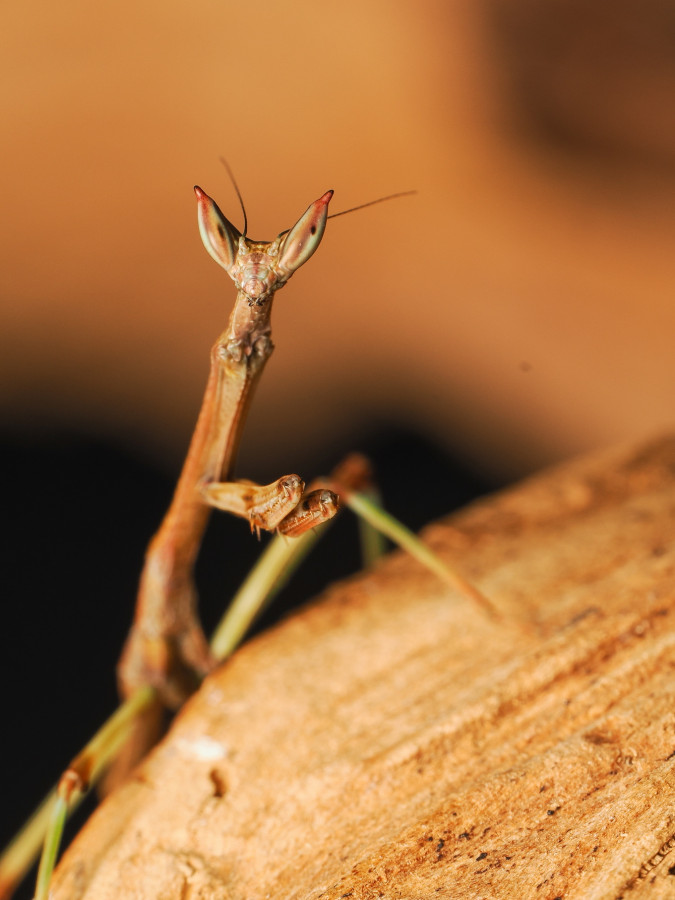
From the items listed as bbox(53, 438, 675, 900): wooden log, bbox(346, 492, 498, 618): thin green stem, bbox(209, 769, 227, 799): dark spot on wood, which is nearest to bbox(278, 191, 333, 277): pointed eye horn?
bbox(346, 492, 498, 618): thin green stem

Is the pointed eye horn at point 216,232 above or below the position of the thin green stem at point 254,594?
above

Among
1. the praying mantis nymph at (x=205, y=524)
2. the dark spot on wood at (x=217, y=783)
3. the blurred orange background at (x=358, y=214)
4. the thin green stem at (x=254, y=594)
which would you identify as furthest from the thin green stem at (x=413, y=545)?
the blurred orange background at (x=358, y=214)

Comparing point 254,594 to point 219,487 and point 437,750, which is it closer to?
point 219,487

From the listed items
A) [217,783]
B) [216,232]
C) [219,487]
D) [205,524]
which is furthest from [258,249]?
[217,783]

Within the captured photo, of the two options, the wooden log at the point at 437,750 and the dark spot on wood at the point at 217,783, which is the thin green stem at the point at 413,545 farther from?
the dark spot on wood at the point at 217,783

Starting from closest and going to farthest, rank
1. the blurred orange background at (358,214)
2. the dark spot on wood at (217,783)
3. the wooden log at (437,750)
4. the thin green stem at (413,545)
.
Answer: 1. the wooden log at (437,750)
2. the dark spot on wood at (217,783)
3. the thin green stem at (413,545)
4. the blurred orange background at (358,214)

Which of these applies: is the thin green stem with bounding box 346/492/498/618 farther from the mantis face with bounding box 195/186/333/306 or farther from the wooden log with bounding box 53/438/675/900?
the mantis face with bounding box 195/186/333/306

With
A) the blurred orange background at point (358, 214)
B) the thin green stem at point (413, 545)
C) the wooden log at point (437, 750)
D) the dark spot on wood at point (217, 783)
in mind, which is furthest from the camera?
the blurred orange background at point (358, 214)

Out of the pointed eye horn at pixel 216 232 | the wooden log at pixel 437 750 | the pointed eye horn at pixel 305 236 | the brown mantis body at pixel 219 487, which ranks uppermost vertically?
the pointed eye horn at pixel 216 232
